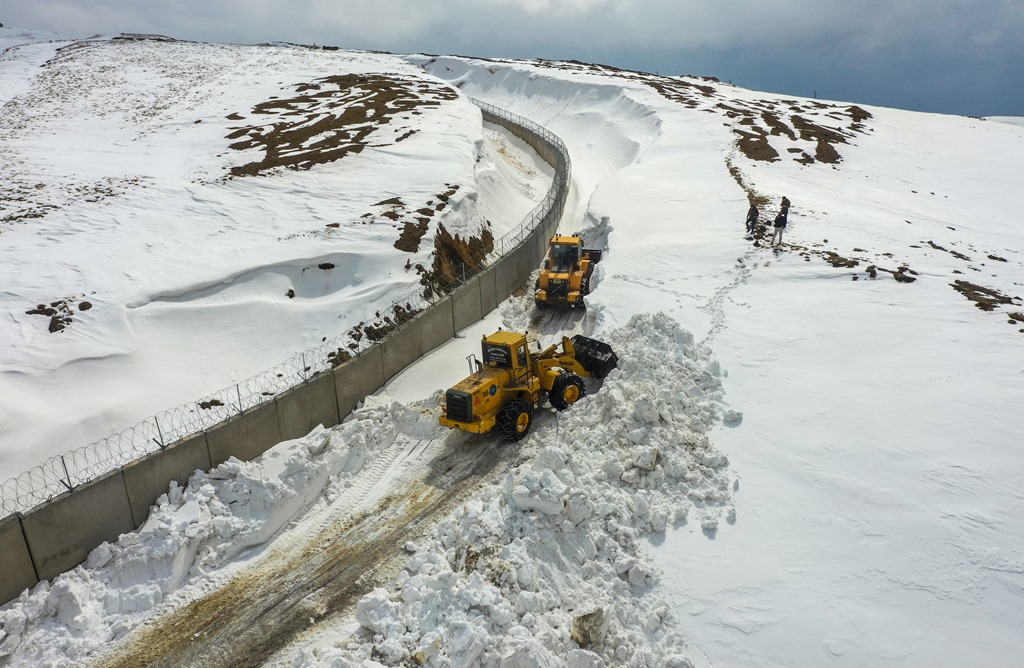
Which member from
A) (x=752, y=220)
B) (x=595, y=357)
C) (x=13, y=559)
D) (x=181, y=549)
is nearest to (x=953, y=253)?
(x=752, y=220)

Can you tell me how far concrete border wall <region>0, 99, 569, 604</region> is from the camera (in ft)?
33.3

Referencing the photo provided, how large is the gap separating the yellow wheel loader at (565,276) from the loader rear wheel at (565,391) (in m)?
5.70

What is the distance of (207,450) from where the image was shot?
12.4 m

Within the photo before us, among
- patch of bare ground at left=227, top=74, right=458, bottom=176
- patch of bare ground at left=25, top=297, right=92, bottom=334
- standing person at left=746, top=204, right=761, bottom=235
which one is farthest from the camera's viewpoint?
patch of bare ground at left=227, top=74, right=458, bottom=176

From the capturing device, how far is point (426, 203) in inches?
910

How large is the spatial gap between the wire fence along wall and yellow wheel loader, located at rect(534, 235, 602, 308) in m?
3.62

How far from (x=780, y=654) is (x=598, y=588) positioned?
2591mm

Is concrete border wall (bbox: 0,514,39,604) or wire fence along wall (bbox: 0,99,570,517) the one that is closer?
concrete border wall (bbox: 0,514,39,604)

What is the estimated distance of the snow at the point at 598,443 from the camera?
341 inches

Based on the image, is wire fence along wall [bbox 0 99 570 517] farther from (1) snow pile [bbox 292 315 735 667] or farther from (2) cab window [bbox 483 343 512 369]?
(1) snow pile [bbox 292 315 735 667]

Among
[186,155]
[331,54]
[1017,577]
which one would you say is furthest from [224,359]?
[331,54]

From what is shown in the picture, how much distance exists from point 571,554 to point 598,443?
105 inches

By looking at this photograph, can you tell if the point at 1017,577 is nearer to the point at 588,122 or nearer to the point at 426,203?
the point at 426,203

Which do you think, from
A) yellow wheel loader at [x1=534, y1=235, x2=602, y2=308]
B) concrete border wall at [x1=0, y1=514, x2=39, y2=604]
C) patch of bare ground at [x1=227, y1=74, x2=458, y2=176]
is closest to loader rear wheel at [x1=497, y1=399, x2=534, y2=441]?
yellow wheel loader at [x1=534, y1=235, x2=602, y2=308]
